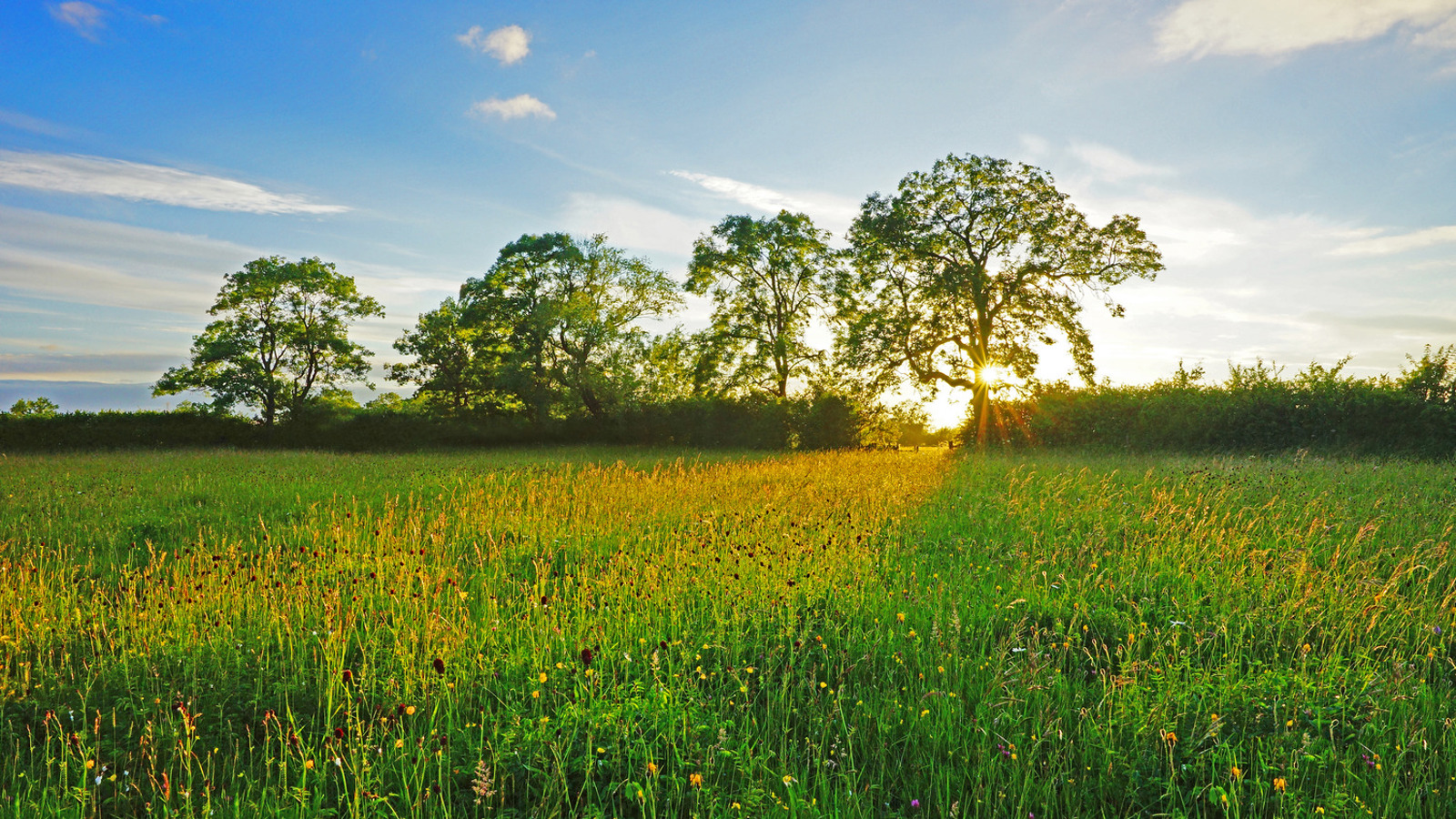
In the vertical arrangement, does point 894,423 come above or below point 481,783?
above

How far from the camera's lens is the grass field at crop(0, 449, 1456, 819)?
315 centimetres

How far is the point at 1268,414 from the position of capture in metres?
20.1

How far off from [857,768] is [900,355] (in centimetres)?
2267

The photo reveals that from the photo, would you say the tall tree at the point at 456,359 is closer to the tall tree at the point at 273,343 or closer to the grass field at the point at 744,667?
the tall tree at the point at 273,343

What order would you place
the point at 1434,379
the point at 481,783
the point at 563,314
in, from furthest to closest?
the point at 563,314 < the point at 1434,379 < the point at 481,783

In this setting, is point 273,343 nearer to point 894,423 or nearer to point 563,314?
point 563,314

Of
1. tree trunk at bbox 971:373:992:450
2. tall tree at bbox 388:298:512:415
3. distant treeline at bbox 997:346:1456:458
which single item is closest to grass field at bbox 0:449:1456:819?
Answer: distant treeline at bbox 997:346:1456:458

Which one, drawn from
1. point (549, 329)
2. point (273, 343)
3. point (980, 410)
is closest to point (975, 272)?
point (980, 410)

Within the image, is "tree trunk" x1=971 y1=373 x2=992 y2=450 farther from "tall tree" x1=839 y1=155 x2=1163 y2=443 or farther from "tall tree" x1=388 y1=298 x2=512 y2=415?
"tall tree" x1=388 y1=298 x2=512 y2=415

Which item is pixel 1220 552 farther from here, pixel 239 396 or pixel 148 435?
pixel 239 396

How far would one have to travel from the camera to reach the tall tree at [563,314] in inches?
1147

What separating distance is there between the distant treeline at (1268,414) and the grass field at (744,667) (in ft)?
41.5

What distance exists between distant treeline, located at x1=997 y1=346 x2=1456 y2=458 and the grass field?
A: 41.5ft

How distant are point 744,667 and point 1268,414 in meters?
22.1
